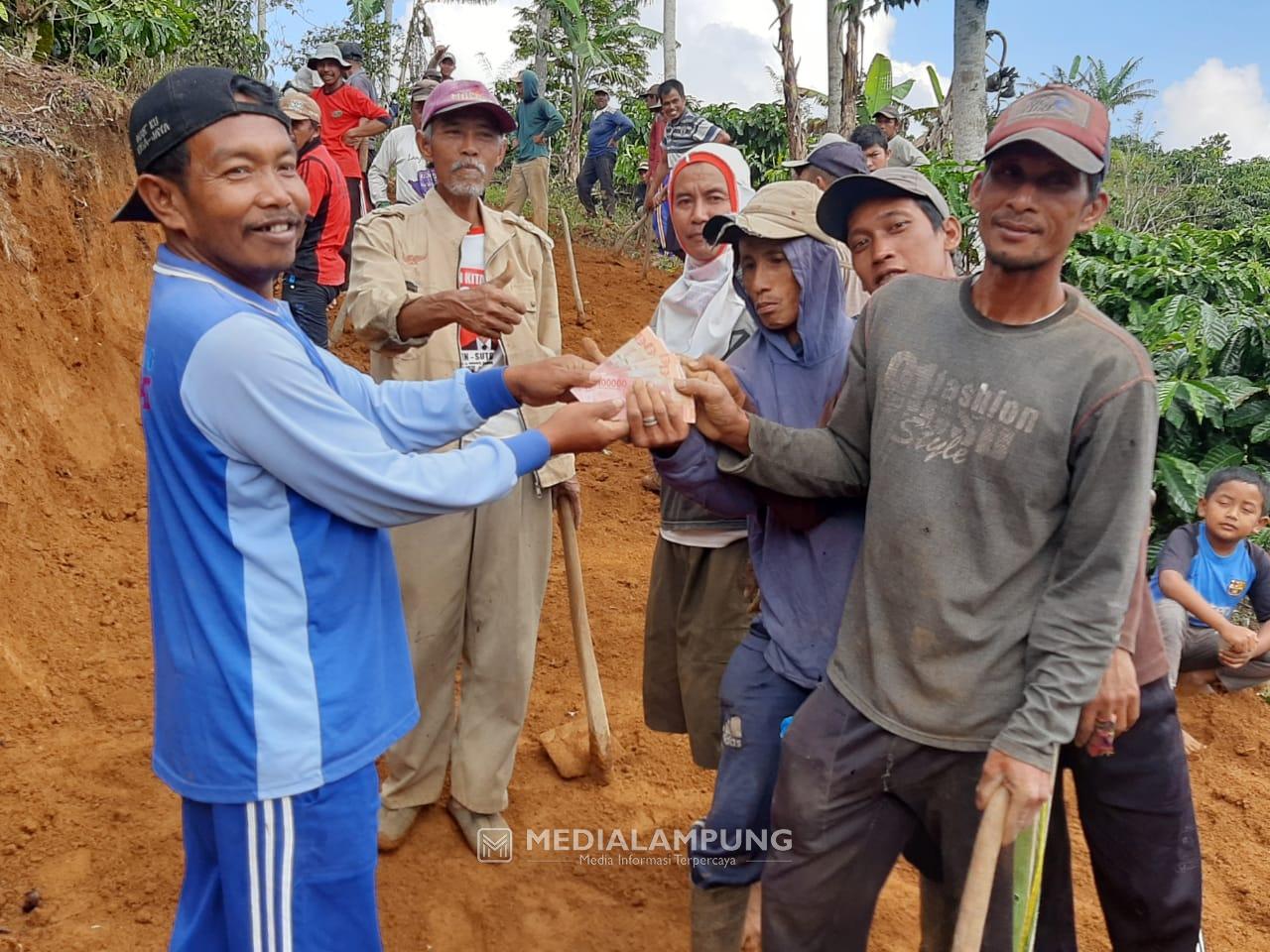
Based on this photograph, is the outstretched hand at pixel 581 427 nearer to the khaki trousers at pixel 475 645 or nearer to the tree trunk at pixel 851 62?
the khaki trousers at pixel 475 645

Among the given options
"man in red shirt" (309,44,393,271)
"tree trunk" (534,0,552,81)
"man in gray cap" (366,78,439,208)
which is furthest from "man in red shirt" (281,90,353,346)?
"tree trunk" (534,0,552,81)

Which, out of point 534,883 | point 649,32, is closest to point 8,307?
point 534,883

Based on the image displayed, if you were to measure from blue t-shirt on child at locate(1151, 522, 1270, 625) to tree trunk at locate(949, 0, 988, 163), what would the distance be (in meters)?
6.53

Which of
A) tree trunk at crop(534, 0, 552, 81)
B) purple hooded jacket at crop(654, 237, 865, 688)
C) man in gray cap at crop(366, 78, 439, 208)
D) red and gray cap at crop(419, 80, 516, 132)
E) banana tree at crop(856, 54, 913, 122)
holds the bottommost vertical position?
purple hooded jacket at crop(654, 237, 865, 688)

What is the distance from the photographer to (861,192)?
2.57 m

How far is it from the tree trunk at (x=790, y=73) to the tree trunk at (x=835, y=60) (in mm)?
2164

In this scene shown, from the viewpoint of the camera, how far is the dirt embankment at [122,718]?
3.17 m

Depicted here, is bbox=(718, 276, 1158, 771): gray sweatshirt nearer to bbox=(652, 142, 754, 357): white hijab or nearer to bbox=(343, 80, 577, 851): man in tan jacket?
bbox=(652, 142, 754, 357): white hijab

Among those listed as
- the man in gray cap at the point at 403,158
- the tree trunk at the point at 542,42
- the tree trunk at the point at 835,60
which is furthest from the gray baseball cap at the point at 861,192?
the tree trunk at the point at 542,42

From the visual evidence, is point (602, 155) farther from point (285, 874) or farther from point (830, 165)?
point (285, 874)

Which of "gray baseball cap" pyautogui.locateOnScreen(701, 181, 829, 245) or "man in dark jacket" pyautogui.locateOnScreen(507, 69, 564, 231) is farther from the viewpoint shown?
"man in dark jacket" pyautogui.locateOnScreen(507, 69, 564, 231)

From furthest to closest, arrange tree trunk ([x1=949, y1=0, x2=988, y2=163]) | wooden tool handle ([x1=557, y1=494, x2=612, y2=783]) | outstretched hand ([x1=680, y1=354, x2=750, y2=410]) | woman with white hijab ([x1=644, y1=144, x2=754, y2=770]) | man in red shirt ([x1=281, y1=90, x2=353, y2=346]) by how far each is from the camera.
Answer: tree trunk ([x1=949, y1=0, x2=988, y2=163]) → man in red shirt ([x1=281, y1=90, x2=353, y2=346]) → wooden tool handle ([x1=557, y1=494, x2=612, y2=783]) → woman with white hijab ([x1=644, y1=144, x2=754, y2=770]) → outstretched hand ([x1=680, y1=354, x2=750, y2=410])

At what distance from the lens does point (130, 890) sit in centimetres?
318

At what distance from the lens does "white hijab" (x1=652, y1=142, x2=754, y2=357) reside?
323 cm
